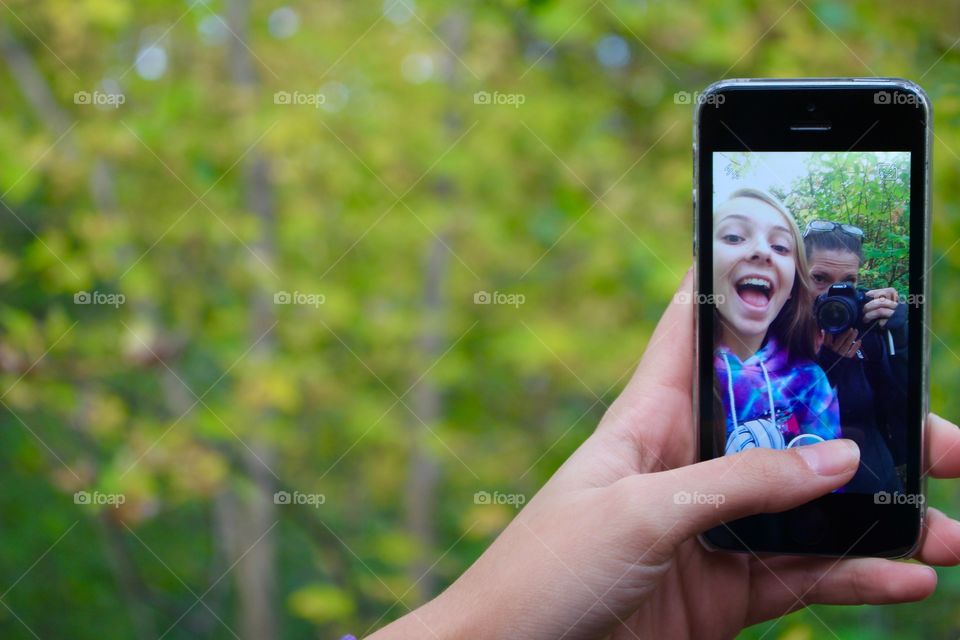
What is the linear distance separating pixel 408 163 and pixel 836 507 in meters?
2.27

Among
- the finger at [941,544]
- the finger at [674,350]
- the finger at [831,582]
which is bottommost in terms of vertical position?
the finger at [831,582]

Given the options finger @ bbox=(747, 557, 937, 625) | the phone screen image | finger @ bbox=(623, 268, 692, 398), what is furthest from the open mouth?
finger @ bbox=(747, 557, 937, 625)

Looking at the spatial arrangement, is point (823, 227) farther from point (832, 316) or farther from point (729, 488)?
point (729, 488)

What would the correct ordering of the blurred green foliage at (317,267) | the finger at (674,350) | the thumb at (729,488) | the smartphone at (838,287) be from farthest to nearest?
the blurred green foliage at (317,267)
the finger at (674,350)
the smartphone at (838,287)
the thumb at (729,488)

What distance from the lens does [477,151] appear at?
2.79m

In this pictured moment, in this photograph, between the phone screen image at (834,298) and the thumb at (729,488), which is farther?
the phone screen image at (834,298)

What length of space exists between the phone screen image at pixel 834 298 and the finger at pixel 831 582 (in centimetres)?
11

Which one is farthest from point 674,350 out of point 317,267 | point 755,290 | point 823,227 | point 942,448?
point 317,267

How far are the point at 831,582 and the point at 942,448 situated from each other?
0.24 meters

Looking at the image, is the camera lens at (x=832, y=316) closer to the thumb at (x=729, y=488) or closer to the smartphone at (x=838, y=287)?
the smartphone at (x=838, y=287)

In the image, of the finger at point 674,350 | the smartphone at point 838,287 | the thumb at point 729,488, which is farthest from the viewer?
the finger at point 674,350

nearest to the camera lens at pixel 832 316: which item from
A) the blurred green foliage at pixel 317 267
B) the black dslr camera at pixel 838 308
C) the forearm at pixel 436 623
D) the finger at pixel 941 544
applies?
the black dslr camera at pixel 838 308

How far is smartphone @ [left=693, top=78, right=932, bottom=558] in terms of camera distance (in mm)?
1088

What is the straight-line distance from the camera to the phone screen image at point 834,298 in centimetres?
109
